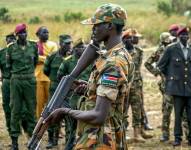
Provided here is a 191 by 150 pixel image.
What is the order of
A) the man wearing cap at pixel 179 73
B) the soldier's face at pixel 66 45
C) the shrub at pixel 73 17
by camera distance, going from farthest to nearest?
the shrub at pixel 73 17, the soldier's face at pixel 66 45, the man wearing cap at pixel 179 73

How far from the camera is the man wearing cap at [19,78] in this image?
9.73m

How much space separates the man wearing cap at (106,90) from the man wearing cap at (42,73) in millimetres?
6182

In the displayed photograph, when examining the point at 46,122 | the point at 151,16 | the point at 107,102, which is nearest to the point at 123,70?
the point at 107,102

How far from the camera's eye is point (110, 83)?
4.71m

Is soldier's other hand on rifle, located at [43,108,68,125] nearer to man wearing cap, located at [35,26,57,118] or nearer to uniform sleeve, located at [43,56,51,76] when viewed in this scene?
uniform sleeve, located at [43,56,51,76]

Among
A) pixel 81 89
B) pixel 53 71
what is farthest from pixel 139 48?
pixel 81 89

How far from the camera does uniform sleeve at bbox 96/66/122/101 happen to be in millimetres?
4695

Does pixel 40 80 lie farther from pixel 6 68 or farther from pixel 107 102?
pixel 107 102

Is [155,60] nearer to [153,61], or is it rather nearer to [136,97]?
[153,61]

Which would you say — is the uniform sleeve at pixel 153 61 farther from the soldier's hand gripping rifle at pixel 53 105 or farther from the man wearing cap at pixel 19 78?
the soldier's hand gripping rifle at pixel 53 105

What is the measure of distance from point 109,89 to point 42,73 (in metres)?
6.62

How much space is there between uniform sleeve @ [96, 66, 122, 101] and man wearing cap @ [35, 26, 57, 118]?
6.40 m

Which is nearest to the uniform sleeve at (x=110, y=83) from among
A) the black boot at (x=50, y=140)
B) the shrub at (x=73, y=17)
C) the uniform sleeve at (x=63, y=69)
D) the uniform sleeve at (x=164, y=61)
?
the uniform sleeve at (x=63, y=69)

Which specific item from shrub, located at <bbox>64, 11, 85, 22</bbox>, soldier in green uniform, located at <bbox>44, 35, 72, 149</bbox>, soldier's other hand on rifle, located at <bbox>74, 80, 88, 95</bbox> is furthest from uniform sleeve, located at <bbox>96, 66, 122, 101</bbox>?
shrub, located at <bbox>64, 11, 85, 22</bbox>
